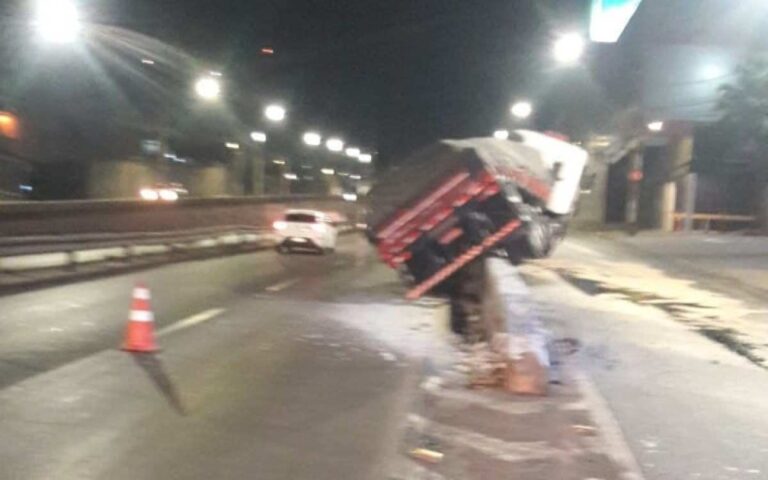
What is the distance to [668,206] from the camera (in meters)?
48.7

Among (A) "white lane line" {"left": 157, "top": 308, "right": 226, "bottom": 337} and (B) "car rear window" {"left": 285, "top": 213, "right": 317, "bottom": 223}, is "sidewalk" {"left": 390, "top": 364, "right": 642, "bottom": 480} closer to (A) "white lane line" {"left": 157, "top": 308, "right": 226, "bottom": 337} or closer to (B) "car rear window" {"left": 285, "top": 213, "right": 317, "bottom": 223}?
(A) "white lane line" {"left": 157, "top": 308, "right": 226, "bottom": 337}

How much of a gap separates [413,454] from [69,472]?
2.51 meters

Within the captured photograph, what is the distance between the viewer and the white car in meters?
32.9

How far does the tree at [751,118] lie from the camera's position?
4228 centimetres

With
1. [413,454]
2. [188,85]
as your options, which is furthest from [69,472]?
[188,85]

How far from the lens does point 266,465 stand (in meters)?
7.17

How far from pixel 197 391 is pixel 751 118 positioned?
37958 millimetres

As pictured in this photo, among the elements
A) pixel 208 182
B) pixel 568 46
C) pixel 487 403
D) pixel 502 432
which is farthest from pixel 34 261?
pixel 208 182

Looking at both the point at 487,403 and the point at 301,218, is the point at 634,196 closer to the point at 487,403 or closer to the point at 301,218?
the point at 301,218

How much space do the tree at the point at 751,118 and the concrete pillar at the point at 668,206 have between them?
4021 millimetres

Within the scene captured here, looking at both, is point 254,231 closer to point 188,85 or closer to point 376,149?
point 188,85

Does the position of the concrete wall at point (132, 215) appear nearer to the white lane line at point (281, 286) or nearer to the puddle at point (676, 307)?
the white lane line at point (281, 286)

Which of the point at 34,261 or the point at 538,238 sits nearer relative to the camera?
the point at 34,261

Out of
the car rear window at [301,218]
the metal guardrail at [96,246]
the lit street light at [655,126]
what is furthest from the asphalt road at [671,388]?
the lit street light at [655,126]
